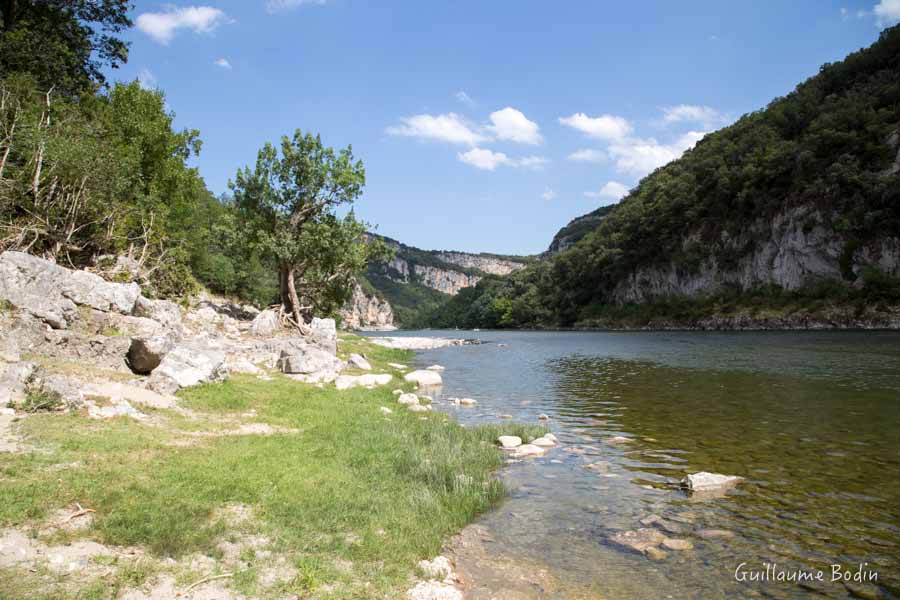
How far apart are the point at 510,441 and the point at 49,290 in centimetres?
1488

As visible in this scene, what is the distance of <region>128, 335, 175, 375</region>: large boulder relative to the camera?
15.2m

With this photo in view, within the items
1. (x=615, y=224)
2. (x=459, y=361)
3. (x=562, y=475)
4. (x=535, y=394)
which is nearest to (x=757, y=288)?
(x=615, y=224)

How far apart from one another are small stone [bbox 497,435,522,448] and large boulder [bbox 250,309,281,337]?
2105 cm

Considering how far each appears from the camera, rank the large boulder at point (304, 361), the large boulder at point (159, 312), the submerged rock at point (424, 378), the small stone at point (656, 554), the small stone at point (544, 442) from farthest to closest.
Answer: the submerged rock at point (424, 378) < the large boulder at point (304, 361) < the large boulder at point (159, 312) < the small stone at point (544, 442) < the small stone at point (656, 554)

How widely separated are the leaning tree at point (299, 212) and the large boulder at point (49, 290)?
16.9 meters

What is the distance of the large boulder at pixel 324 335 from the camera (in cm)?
2944

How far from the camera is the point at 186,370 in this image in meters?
15.6

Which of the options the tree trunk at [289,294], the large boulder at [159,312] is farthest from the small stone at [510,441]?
the tree trunk at [289,294]

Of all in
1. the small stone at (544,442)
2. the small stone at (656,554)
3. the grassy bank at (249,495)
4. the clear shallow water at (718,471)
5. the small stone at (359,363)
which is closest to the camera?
the grassy bank at (249,495)

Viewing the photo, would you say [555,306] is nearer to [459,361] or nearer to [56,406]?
[459,361]

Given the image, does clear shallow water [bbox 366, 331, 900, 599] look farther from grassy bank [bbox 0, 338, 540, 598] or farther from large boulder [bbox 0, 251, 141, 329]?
large boulder [bbox 0, 251, 141, 329]

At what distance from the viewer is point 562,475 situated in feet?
37.2

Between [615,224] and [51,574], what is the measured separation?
160451 mm

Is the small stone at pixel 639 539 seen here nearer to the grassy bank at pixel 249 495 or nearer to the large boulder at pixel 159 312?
the grassy bank at pixel 249 495
